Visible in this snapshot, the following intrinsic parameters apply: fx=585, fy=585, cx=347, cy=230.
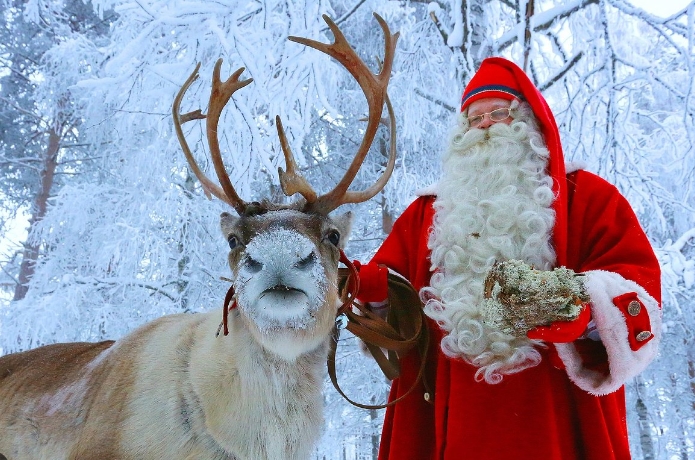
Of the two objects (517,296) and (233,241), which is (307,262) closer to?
(233,241)

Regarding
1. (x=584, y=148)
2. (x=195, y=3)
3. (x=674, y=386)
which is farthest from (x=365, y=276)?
(x=674, y=386)

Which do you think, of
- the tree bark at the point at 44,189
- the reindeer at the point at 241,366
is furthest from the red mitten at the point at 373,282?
the tree bark at the point at 44,189

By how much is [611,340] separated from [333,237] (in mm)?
1073

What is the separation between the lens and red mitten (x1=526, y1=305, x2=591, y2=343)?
1736mm

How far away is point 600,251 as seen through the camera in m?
2.14

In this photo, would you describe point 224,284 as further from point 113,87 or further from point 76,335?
point 113,87

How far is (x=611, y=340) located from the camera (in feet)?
6.12

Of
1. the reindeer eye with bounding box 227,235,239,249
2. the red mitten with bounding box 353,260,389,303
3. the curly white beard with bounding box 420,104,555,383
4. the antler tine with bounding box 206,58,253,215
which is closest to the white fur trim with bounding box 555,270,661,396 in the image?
the curly white beard with bounding box 420,104,555,383

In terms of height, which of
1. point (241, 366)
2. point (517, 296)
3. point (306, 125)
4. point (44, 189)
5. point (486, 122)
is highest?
point (44, 189)

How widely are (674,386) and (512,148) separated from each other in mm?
10123

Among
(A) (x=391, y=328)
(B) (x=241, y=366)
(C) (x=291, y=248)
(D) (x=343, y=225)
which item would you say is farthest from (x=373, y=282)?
(B) (x=241, y=366)

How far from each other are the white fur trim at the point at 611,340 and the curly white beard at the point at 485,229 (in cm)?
14

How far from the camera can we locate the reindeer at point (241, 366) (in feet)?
6.72

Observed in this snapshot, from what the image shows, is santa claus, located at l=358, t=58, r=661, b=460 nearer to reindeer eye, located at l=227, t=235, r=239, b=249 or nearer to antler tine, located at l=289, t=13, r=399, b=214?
antler tine, located at l=289, t=13, r=399, b=214
